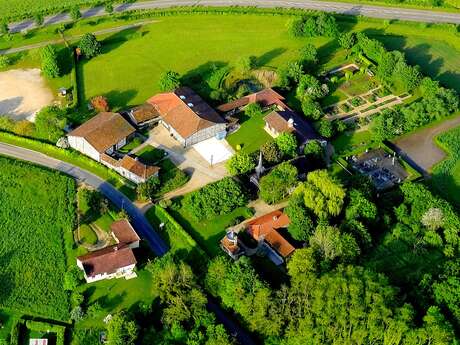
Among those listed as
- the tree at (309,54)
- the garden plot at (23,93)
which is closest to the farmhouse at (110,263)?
the garden plot at (23,93)

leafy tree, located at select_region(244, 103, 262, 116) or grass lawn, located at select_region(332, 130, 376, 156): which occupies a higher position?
leafy tree, located at select_region(244, 103, 262, 116)

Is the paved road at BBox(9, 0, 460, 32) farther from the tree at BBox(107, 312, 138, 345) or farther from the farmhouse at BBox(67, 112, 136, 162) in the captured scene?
the tree at BBox(107, 312, 138, 345)

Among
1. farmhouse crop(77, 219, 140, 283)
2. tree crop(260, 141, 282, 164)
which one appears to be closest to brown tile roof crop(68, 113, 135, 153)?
farmhouse crop(77, 219, 140, 283)

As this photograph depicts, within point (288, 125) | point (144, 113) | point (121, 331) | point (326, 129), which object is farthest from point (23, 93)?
point (121, 331)

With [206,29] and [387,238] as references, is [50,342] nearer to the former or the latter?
[387,238]

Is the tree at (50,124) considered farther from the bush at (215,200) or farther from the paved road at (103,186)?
the bush at (215,200)

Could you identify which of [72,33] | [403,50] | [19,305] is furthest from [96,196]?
[403,50]
